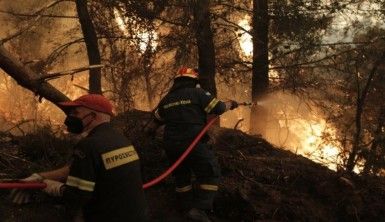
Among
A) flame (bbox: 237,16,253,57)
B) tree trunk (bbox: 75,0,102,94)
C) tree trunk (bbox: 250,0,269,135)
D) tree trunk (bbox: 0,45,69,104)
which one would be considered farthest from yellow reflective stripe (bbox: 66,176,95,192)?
flame (bbox: 237,16,253,57)

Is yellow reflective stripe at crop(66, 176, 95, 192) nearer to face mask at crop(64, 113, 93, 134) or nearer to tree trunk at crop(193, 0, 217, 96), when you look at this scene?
face mask at crop(64, 113, 93, 134)

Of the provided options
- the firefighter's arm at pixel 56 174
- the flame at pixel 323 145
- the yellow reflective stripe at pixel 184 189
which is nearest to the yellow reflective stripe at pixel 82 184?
the firefighter's arm at pixel 56 174

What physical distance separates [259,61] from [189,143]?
9.30m

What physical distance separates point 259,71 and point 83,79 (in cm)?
1757

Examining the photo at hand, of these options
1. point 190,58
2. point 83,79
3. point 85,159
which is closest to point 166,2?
point 190,58

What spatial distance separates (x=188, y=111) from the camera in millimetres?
5812

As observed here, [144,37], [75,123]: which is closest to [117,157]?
[75,123]

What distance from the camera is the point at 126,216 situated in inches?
137

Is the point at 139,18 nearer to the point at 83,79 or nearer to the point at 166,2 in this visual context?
the point at 166,2

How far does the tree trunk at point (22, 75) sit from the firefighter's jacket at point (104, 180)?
2.83m

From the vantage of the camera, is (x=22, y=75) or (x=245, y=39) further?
(x=245, y=39)

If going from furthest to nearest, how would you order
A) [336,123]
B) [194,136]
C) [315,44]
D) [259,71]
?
[336,123]
[259,71]
[315,44]
[194,136]

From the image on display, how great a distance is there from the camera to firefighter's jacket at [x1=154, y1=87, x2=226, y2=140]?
5777mm

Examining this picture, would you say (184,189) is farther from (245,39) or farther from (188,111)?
(245,39)
